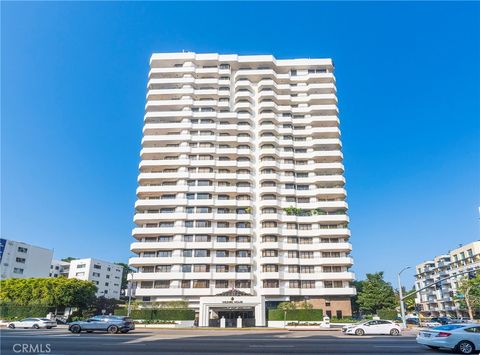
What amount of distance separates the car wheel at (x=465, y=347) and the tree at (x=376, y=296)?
5598 cm

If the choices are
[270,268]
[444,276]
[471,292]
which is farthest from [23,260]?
[444,276]

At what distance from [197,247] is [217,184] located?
1390cm

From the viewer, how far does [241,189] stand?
6544cm

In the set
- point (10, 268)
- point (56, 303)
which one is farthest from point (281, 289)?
point (10, 268)

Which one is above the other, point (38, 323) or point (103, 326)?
point (103, 326)

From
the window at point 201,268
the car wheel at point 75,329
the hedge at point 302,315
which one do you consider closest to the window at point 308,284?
the hedge at point 302,315

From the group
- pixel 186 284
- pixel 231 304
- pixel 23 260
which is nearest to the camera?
pixel 231 304

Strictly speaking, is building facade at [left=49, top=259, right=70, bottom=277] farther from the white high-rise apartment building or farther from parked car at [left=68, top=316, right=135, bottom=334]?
parked car at [left=68, top=316, right=135, bottom=334]

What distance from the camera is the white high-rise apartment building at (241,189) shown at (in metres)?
58.4

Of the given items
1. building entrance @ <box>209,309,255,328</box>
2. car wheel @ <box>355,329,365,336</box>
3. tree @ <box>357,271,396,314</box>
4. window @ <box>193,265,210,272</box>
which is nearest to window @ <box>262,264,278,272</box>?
building entrance @ <box>209,309,255,328</box>

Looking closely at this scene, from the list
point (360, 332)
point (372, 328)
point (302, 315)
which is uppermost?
point (302, 315)

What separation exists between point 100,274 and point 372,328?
92299 millimetres

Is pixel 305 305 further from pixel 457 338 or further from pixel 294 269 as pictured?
Answer: pixel 457 338

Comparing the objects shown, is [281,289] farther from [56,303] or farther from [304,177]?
[56,303]
